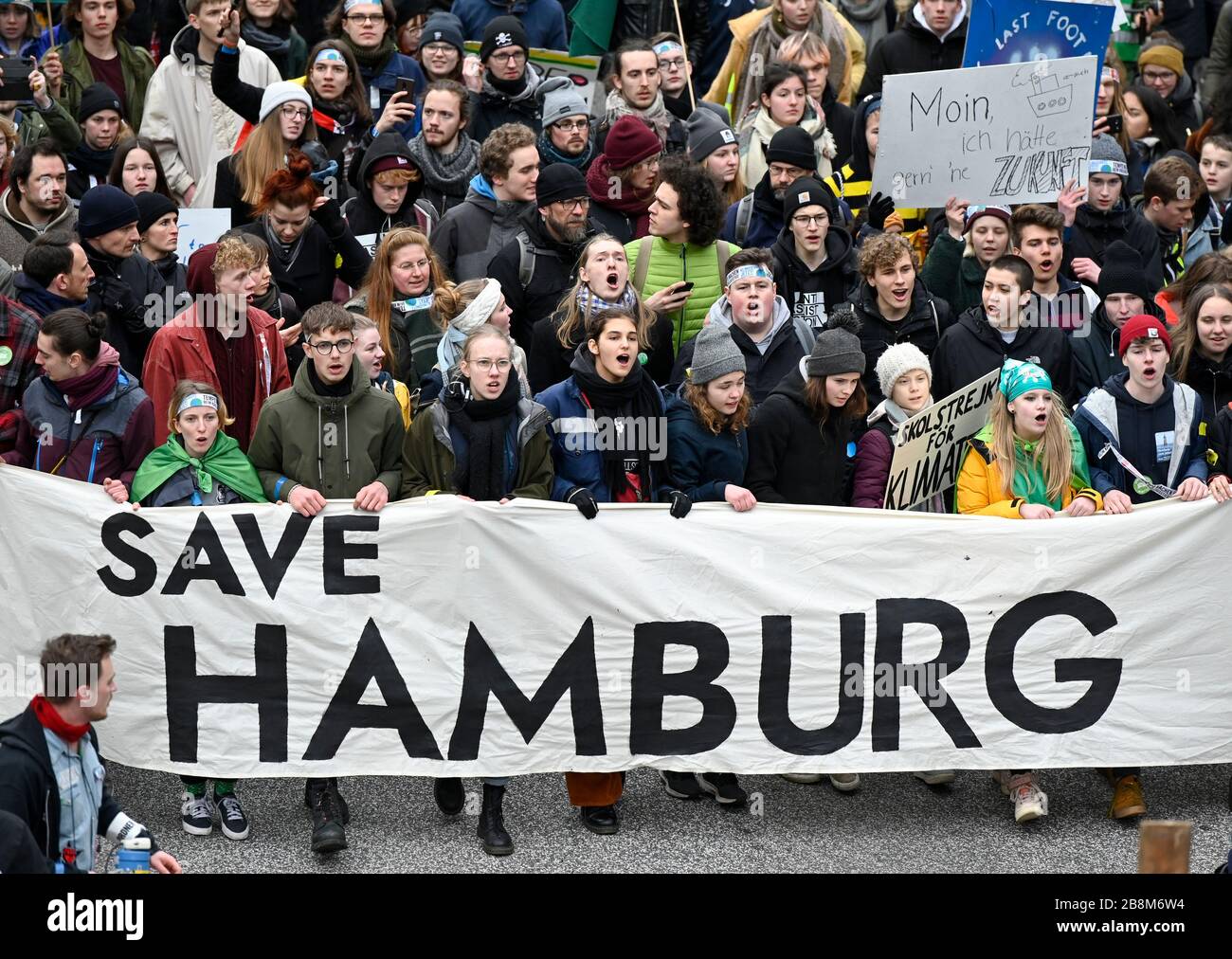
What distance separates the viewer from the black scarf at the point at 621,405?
835 cm

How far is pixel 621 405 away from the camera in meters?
8.39

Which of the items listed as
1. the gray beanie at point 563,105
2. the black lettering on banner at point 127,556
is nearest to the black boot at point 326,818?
the black lettering on banner at point 127,556

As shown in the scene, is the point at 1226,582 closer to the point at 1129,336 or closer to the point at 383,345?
the point at 1129,336

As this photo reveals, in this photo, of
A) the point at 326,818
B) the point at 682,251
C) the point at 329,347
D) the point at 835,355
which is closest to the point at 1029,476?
the point at 835,355

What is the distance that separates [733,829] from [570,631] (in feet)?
3.63

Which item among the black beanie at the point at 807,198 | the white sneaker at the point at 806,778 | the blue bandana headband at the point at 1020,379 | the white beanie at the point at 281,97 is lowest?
the white sneaker at the point at 806,778

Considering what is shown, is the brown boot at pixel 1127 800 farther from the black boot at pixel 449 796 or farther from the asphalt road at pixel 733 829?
the black boot at pixel 449 796

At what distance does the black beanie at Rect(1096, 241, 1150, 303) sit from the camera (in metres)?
9.90

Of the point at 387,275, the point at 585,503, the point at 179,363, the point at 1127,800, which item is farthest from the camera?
the point at 387,275

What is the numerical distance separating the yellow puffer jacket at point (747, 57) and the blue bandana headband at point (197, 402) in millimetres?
5611

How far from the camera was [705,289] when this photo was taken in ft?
32.5

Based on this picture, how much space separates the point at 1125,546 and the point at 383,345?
367cm

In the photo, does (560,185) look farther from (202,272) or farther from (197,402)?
(197,402)

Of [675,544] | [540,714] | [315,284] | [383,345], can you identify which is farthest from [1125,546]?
[315,284]
